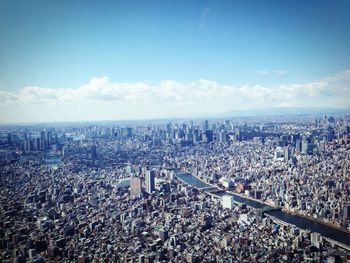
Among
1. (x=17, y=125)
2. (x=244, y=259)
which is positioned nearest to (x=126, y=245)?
(x=244, y=259)

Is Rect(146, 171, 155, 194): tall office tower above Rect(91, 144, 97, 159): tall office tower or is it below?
below

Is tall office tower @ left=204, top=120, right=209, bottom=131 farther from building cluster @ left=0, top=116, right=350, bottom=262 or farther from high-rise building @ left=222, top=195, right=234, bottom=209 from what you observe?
high-rise building @ left=222, top=195, right=234, bottom=209

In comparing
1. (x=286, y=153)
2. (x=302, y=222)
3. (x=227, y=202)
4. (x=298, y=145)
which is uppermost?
(x=298, y=145)

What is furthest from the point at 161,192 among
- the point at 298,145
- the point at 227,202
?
the point at 298,145

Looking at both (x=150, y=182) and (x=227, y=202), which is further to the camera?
(x=150, y=182)

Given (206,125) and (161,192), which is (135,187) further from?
(206,125)

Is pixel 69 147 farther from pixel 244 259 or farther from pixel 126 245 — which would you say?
pixel 244 259

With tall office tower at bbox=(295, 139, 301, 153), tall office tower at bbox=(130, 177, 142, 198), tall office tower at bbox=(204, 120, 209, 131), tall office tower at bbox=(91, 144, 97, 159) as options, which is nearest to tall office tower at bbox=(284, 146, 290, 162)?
tall office tower at bbox=(295, 139, 301, 153)
